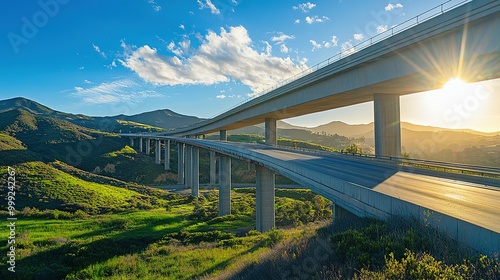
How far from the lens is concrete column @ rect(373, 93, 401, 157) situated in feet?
80.0

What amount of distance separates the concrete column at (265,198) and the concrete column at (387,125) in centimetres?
1044

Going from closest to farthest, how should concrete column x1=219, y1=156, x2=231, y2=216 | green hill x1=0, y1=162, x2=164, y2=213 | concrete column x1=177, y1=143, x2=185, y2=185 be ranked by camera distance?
green hill x1=0, y1=162, x2=164, y2=213
concrete column x1=219, y1=156, x2=231, y2=216
concrete column x1=177, y1=143, x2=185, y2=185

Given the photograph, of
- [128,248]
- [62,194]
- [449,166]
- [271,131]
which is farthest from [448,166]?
[62,194]

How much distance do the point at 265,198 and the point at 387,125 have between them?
43.7ft

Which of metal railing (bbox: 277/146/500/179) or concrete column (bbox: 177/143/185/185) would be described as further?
concrete column (bbox: 177/143/185/185)

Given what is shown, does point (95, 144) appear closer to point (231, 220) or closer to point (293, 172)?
point (231, 220)

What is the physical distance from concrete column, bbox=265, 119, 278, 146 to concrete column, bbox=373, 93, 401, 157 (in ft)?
72.8

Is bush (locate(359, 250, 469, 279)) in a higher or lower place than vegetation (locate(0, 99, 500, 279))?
higher

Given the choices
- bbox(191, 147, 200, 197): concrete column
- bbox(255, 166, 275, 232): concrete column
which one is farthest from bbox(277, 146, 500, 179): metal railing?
bbox(191, 147, 200, 197): concrete column

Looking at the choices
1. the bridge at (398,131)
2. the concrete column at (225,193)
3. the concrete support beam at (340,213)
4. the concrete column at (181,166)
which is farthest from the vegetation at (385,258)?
the concrete column at (181,166)

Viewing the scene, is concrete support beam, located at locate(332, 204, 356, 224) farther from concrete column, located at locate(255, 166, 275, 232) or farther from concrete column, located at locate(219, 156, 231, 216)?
concrete column, located at locate(219, 156, 231, 216)

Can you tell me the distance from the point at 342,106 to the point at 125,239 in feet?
88.8

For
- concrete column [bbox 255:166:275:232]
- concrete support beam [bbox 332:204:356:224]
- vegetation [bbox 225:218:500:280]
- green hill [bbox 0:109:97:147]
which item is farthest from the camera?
green hill [bbox 0:109:97:147]

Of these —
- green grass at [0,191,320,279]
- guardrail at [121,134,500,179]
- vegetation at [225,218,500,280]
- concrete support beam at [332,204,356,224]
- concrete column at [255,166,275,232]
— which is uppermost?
guardrail at [121,134,500,179]
